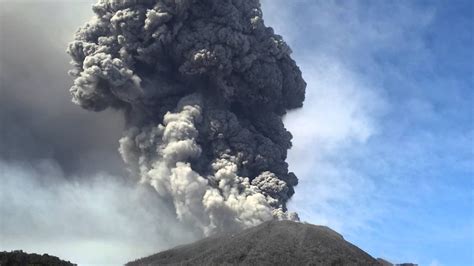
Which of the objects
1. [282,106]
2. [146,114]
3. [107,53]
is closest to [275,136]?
[282,106]

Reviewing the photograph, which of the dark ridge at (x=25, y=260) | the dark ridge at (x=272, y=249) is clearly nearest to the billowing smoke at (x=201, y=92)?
the dark ridge at (x=272, y=249)

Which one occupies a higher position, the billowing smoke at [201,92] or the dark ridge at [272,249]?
the billowing smoke at [201,92]

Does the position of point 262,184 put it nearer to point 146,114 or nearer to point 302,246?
point 302,246

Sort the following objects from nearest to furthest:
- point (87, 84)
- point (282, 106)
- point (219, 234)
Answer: point (219, 234) → point (87, 84) → point (282, 106)

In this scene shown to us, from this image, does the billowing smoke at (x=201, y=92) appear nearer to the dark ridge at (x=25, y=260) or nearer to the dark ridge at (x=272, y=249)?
the dark ridge at (x=272, y=249)

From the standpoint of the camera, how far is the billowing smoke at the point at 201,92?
283 feet

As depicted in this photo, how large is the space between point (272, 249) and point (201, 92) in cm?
3215

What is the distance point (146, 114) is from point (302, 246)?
34520mm

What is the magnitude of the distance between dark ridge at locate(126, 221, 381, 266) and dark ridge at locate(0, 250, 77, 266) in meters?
16.4

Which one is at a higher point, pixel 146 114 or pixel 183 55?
pixel 183 55

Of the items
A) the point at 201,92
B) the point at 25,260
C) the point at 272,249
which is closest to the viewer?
the point at 25,260

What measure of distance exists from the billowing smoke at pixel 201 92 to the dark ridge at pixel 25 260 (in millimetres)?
25898

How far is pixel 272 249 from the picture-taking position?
73750 mm

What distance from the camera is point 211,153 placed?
91.5 metres
